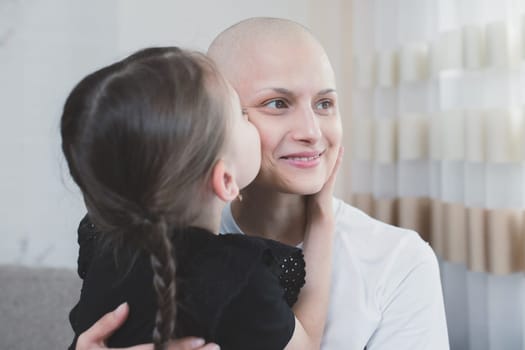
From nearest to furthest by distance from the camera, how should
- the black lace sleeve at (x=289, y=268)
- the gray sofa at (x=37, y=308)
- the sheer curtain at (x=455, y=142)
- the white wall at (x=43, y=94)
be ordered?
1. the black lace sleeve at (x=289, y=268)
2. the sheer curtain at (x=455, y=142)
3. the gray sofa at (x=37, y=308)
4. the white wall at (x=43, y=94)

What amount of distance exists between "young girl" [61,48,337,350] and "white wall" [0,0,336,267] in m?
1.52

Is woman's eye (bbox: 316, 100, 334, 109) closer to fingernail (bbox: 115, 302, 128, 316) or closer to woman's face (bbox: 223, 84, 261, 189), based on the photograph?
woman's face (bbox: 223, 84, 261, 189)

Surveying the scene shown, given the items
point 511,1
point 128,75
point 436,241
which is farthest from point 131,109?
point 436,241

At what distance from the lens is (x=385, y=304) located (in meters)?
1.31

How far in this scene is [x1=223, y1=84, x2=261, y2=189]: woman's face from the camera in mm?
1057

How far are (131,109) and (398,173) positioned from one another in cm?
163

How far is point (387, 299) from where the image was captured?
1313 mm

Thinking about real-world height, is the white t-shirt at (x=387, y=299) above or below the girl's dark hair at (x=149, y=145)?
below

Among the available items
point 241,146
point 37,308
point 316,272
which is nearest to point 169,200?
point 241,146

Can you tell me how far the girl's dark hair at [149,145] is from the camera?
93cm

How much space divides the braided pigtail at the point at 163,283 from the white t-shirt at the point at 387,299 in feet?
1.69

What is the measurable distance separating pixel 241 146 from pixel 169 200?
0.20 metres

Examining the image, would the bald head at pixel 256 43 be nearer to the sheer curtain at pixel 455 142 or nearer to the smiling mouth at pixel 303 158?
the smiling mouth at pixel 303 158

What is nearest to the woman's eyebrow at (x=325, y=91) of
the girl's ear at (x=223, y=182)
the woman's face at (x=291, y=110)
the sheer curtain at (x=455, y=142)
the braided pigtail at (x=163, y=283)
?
the woman's face at (x=291, y=110)
